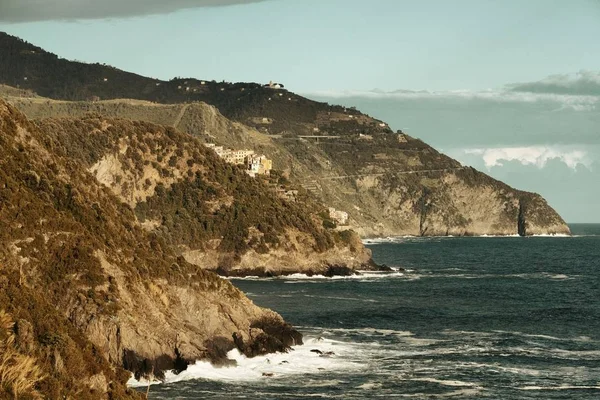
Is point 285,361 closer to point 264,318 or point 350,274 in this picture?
point 264,318

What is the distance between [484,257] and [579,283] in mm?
58636

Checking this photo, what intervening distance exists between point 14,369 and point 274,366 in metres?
28.7

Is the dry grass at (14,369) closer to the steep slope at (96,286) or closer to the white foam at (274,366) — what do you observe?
the steep slope at (96,286)

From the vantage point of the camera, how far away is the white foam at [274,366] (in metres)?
57.7

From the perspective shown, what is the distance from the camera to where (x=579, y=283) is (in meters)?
127

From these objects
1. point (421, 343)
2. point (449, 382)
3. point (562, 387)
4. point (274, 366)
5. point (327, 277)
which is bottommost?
point (562, 387)

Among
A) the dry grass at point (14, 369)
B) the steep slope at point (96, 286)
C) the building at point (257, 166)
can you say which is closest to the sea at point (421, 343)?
the steep slope at point (96, 286)

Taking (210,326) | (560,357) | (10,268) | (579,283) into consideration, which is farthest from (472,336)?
(579,283)

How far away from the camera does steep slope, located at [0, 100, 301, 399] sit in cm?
4538

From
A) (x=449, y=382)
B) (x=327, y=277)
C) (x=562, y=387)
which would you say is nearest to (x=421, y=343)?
(x=449, y=382)

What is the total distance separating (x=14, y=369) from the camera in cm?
3497

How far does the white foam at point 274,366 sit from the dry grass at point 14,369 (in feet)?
49.8

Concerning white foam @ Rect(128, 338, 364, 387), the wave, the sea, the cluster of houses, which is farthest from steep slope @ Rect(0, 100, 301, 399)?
the cluster of houses

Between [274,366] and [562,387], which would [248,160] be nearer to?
[274,366]
